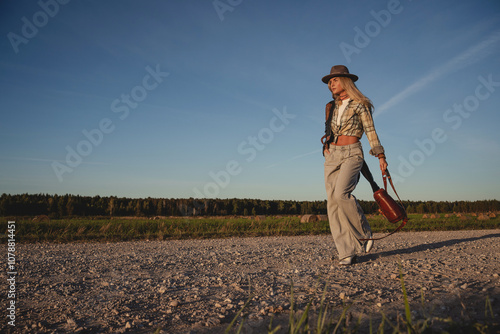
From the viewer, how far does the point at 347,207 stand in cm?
471

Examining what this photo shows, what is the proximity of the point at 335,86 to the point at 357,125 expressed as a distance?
673 mm

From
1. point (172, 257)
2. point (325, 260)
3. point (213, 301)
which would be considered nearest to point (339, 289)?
point (213, 301)

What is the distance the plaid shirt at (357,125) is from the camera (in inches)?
187

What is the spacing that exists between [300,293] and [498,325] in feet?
4.87

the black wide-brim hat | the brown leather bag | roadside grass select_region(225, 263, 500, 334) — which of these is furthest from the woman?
roadside grass select_region(225, 263, 500, 334)

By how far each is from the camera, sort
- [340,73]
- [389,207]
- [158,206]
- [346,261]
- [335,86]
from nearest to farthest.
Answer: [346,261] < [389,207] < [340,73] < [335,86] < [158,206]

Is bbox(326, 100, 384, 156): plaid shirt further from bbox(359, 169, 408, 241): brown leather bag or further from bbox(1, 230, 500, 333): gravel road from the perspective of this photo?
bbox(1, 230, 500, 333): gravel road

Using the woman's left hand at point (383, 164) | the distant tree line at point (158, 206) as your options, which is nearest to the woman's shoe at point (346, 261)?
the woman's left hand at point (383, 164)

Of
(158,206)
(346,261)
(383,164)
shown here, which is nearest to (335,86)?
(383,164)

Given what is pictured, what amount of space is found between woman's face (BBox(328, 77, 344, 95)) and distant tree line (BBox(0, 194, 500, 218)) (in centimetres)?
2380

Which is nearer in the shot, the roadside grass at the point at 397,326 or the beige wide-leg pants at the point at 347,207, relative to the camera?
the roadside grass at the point at 397,326

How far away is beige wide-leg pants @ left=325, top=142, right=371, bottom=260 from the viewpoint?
15.5 feet

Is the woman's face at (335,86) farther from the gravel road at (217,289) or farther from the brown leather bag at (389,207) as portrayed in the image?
the gravel road at (217,289)

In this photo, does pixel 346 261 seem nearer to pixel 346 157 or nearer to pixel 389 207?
pixel 389 207
